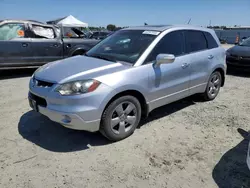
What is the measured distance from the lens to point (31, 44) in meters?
7.43

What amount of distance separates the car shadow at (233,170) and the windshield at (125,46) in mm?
1874

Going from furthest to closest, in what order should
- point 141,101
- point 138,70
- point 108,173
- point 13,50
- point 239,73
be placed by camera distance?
point 239,73 < point 13,50 < point 141,101 < point 138,70 < point 108,173

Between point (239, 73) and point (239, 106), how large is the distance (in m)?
4.19

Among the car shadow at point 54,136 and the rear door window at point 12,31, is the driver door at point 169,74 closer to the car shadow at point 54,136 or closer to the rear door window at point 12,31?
the car shadow at point 54,136

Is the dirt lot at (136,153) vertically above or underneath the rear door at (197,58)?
underneath

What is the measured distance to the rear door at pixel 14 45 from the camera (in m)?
7.04

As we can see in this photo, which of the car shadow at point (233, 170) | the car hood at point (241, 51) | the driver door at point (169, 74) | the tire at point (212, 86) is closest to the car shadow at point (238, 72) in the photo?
the car hood at point (241, 51)

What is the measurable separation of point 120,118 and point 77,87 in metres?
0.80

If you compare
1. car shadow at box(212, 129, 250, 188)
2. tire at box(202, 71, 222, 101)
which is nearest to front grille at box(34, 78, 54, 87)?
car shadow at box(212, 129, 250, 188)

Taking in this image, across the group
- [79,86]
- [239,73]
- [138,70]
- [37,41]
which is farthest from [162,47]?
[239,73]

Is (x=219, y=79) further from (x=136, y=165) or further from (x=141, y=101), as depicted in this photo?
(x=136, y=165)

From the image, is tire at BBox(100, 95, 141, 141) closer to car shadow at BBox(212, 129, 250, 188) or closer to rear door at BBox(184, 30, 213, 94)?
car shadow at BBox(212, 129, 250, 188)

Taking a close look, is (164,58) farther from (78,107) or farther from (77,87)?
(78,107)

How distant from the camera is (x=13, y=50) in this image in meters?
7.16
